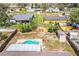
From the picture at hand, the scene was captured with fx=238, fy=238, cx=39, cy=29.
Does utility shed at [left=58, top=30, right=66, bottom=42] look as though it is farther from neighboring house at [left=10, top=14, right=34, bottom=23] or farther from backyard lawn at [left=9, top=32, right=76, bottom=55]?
neighboring house at [left=10, top=14, right=34, bottom=23]

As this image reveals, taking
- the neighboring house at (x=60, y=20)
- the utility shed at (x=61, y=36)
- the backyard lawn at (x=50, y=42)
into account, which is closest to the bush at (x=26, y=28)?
the backyard lawn at (x=50, y=42)

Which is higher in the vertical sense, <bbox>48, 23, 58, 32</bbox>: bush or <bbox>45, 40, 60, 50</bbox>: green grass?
<bbox>48, 23, 58, 32</bbox>: bush

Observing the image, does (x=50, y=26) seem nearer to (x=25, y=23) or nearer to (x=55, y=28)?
(x=55, y=28)

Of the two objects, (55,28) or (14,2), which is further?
(55,28)

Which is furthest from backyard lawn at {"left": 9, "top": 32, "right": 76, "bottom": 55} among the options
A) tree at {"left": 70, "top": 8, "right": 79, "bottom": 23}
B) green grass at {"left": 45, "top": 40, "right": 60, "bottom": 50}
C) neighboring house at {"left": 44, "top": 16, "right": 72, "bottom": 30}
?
tree at {"left": 70, "top": 8, "right": 79, "bottom": 23}

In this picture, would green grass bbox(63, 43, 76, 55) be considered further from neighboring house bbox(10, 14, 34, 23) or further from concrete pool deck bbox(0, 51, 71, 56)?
neighboring house bbox(10, 14, 34, 23)

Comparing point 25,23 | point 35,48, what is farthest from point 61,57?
point 25,23

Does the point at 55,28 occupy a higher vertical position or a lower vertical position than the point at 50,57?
higher

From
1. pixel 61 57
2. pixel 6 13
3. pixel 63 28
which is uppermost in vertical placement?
pixel 6 13

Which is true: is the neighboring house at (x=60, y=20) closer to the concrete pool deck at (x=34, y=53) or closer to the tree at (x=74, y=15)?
the tree at (x=74, y=15)

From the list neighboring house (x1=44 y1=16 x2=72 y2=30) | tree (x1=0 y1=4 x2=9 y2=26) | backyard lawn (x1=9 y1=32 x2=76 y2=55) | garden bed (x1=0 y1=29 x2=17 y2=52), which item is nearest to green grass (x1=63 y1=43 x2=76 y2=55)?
backyard lawn (x1=9 y1=32 x2=76 y2=55)

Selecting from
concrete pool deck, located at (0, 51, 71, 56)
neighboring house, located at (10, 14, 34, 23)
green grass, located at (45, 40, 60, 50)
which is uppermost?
neighboring house, located at (10, 14, 34, 23)
